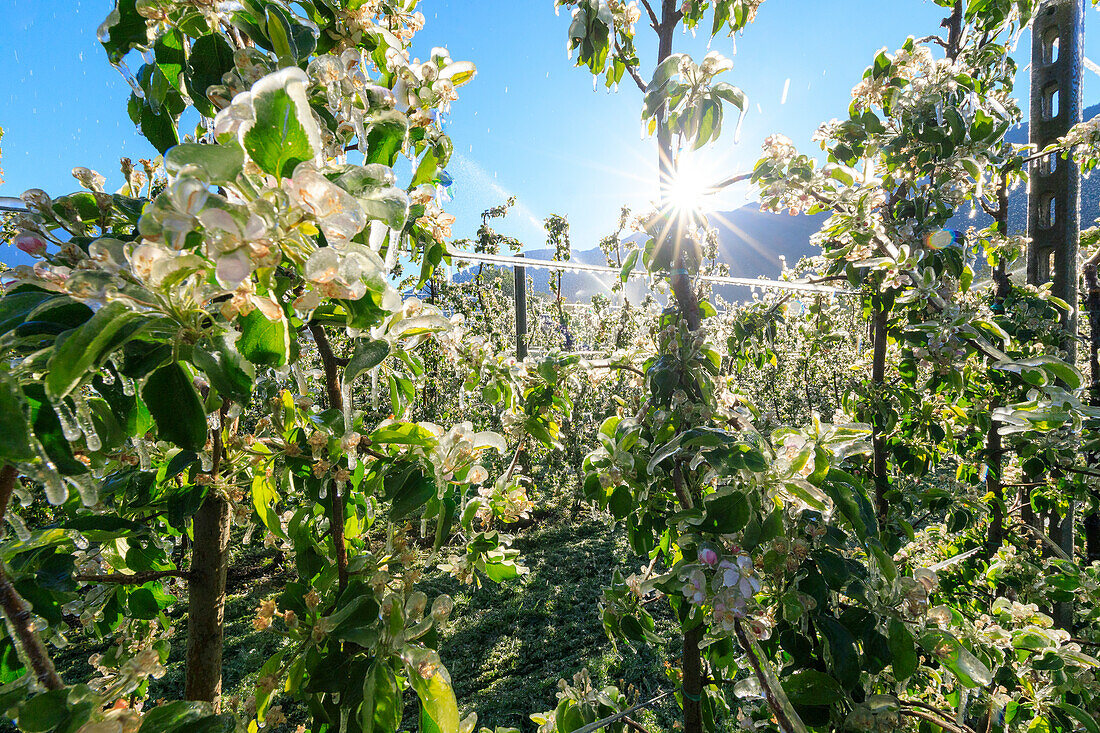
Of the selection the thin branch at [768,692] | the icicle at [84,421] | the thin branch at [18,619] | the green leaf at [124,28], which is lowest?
the thin branch at [768,692]

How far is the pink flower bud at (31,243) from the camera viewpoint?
1.80 feet

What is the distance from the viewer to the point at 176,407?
1.28 feet

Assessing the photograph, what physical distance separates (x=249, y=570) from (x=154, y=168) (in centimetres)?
473

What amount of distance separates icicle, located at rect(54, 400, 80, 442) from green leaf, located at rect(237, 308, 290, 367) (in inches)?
4.2

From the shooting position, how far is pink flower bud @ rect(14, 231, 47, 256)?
0.55 meters

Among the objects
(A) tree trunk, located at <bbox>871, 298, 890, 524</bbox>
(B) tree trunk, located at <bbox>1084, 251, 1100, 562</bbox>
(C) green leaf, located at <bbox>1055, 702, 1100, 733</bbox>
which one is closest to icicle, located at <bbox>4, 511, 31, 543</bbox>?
(C) green leaf, located at <bbox>1055, 702, 1100, 733</bbox>

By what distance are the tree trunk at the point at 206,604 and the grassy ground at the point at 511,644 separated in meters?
1.79

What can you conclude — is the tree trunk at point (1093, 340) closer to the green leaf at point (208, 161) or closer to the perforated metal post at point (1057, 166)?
the perforated metal post at point (1057, 166)

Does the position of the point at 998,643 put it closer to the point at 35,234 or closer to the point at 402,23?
the point at 402,23

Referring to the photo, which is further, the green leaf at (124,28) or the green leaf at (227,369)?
the green leaf at (124,28)

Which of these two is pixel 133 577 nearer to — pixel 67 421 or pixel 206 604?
pixel 206 604

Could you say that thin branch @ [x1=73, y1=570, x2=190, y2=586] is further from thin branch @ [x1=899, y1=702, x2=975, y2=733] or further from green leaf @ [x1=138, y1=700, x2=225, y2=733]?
thin branch @ [x1=899, y1=702, x2=975, y2=733]

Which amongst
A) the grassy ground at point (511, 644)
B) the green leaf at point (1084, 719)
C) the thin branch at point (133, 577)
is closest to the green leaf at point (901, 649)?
Answer: the green leaf at point (1084, 719)

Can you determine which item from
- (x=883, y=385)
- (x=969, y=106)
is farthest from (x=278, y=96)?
(x=883, y=385)
